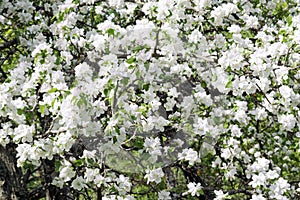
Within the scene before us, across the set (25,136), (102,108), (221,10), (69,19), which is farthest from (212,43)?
(25,136)

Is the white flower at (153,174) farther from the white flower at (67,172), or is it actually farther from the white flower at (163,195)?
the white flower at (67,172)

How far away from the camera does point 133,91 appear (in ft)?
9.47

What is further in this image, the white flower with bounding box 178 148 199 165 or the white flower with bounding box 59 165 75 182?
the white flower with bounding box 178 148 199 165

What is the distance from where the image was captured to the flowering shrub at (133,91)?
8.74ft

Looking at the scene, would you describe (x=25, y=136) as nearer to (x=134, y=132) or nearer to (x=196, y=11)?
(x=134, y=132)

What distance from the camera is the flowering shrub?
105 inches

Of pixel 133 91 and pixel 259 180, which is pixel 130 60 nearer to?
pixel 133 91

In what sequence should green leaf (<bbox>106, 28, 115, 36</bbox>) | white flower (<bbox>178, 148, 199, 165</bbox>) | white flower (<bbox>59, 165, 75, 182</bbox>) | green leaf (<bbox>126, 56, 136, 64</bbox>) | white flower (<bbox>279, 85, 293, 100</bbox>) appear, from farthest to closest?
white flower (<bbox>178, 148, 199, 165</bbox>), white flower (<bbox>279, 85, 293, 100</bbox>), white flower (<bbox>59, 165, 75, 182</bbox>), green leaf (<bbox>106, 28, 115, 36</bbox>), green leaf (<bbox>126, 56, 136, 64</bbox>)

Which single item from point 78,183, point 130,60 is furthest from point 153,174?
point 130,60

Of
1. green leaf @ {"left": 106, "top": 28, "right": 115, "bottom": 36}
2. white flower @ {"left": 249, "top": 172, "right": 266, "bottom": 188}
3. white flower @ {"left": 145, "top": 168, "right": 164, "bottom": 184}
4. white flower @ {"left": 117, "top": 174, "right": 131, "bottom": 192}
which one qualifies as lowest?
white flower @ {"left": 117, "top": 174, "right": 131, "bottom": 192}

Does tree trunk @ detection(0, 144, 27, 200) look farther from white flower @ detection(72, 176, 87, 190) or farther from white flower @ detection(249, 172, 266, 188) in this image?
white flower @ detection(249, 172, 266, 188)

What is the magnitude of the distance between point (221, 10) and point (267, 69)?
797mm

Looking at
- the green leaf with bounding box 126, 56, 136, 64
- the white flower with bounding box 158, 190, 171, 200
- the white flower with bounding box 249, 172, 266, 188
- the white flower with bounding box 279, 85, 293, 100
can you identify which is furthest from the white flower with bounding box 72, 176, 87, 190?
the white flower with bounding box 249, 172, 266, 188

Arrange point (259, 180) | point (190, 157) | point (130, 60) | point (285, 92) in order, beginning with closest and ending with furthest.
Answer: point (130, 60), point (285, 92), point (190, 157), point (259, 180)
